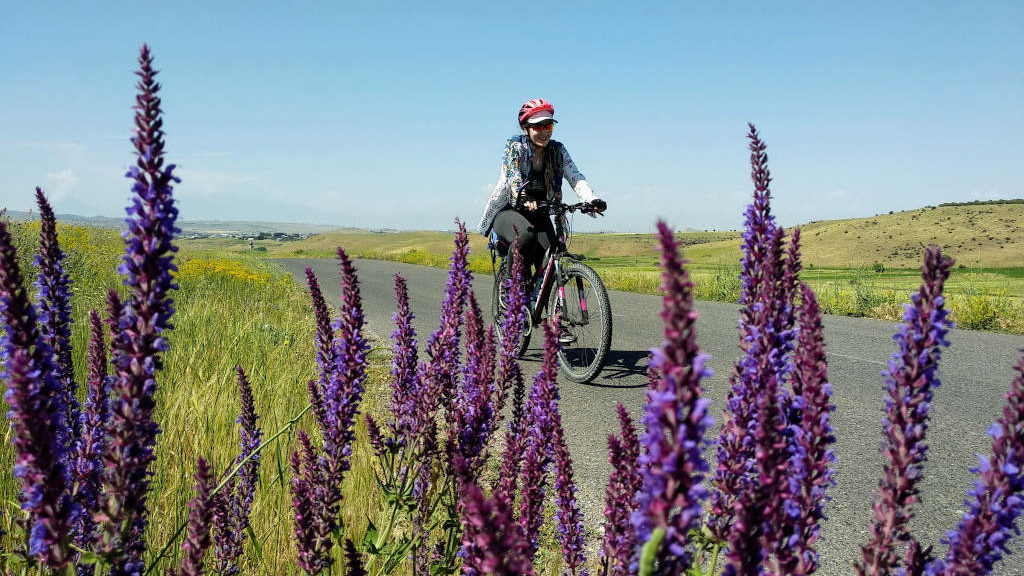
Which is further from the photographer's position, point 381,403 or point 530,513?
point 381,403

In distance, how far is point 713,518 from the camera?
173cm

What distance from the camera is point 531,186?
7.31 meters

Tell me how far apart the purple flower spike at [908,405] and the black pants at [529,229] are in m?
5.81

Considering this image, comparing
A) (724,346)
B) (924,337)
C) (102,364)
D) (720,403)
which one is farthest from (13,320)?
(724,346)

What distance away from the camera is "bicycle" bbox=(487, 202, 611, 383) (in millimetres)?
6664

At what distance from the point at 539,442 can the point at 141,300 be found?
4.23 ft

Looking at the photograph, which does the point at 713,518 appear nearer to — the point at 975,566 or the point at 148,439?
the point at 975,566

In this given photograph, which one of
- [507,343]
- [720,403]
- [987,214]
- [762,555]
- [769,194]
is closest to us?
[762,555]

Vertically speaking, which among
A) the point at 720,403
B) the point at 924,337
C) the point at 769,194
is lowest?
the point at 720,403

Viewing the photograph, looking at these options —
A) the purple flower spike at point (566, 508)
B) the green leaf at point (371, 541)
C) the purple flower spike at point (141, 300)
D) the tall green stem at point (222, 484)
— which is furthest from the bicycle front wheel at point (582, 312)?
the purple flower spike at point (141, 300)

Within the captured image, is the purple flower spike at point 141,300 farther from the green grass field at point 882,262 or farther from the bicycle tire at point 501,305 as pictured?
the green grass field at point 882,262

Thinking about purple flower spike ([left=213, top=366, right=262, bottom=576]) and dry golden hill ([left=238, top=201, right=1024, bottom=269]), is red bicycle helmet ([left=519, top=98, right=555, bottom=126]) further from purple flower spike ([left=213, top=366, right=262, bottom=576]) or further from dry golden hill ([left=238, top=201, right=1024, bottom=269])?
dry golden hill ([left=238, top=201, right=1024, bottom=269])

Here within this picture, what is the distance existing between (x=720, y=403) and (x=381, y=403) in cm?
331

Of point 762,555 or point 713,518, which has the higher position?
point 762,555
